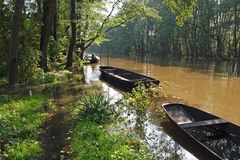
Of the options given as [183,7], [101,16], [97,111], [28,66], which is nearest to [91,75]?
[101,16]

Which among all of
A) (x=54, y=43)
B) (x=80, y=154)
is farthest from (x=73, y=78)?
(x=80, y=154)

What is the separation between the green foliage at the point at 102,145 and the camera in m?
7.12

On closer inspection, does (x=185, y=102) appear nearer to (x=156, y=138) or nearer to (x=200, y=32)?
(x=156, y=138)

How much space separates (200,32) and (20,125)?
5582 cm

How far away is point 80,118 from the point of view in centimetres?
1077

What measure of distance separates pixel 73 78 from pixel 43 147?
16208mm

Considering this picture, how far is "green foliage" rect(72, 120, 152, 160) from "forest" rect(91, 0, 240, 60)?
30.9 metres

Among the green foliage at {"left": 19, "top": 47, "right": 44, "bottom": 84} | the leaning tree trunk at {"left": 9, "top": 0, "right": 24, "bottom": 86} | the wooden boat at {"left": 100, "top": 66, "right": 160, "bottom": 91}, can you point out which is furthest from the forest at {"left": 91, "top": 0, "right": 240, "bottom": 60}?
the leaning tree trunk at {"left": 9, "top": 0, "right": 24, "bottom": 86}

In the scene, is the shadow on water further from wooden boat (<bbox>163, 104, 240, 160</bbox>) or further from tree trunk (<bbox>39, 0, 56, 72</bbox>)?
wooden boat (<bbox>163, 104, 240, 160</bbox>)

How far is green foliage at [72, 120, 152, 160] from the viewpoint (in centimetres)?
712

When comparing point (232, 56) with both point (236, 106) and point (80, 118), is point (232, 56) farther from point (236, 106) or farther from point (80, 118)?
point (80, 118)

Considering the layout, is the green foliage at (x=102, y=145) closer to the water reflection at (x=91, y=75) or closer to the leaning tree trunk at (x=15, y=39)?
the leaning tree trunk at (x=15, y=39)

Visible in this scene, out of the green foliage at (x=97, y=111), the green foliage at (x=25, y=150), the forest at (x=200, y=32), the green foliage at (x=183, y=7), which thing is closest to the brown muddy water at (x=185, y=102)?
the green foliage at (x=97, y=111)

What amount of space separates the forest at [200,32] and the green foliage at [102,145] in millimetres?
30913
